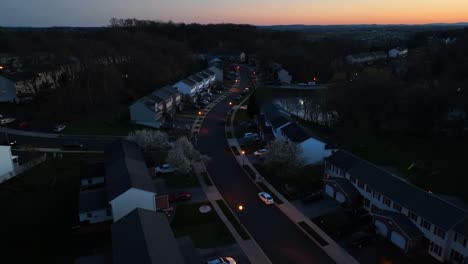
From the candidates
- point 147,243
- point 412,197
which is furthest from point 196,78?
point 147,243

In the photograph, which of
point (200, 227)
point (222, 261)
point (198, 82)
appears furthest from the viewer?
point (198, 82)

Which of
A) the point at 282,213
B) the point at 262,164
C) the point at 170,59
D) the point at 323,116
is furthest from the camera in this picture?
the point at 170,59

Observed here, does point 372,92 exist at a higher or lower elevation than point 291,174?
higher

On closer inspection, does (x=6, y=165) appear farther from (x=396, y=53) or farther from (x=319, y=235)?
(x=396, y=53)

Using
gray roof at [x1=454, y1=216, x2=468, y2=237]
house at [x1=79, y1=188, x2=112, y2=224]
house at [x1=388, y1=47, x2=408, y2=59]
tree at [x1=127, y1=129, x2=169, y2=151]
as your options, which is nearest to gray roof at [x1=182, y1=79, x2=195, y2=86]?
tree at [x1=127, y1=129, x2=169, y2=151]

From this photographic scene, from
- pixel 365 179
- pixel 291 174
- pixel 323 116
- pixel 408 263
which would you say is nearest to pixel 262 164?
pixel 291 174

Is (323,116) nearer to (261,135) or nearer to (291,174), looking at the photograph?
(261,135)

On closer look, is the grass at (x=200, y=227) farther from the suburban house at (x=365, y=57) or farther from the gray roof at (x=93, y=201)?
the suburban house at (x=365, y=57)
